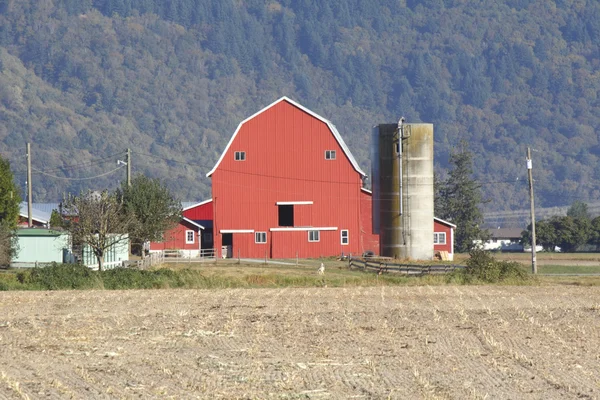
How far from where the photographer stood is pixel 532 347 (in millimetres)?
26875

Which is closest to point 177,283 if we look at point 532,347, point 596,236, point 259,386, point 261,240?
point 532,347

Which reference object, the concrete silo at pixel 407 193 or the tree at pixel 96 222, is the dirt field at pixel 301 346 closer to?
the tree at pixel 96 222

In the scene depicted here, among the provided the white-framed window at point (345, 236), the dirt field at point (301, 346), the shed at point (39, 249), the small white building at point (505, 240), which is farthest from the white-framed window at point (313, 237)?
the small white building at point (505, 240)

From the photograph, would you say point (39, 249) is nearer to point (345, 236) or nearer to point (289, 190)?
point (289, 190)

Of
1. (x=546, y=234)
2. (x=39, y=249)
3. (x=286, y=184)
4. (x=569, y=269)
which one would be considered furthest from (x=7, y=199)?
(x=546, y=234)

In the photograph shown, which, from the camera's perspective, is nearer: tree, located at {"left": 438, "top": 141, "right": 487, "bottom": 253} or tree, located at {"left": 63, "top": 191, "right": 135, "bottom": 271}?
tree, located at {"left": 63, "top": 191, "right": 135, "bottom": 271}

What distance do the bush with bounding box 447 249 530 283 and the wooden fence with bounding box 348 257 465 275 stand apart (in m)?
4.03

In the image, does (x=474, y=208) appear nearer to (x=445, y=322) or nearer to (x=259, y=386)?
(x=445, y=322)

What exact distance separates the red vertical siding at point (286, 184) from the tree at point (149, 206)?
37.0ft

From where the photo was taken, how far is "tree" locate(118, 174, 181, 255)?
6378 centimetres

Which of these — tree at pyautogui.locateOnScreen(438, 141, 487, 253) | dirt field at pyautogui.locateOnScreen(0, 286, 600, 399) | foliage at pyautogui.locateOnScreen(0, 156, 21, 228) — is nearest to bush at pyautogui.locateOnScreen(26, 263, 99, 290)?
dirt field at pyautogui.locateOnScreen(0, 286, 600, 399)

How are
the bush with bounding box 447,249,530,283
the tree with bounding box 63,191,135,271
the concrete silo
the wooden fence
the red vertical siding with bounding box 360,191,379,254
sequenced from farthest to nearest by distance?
the red vertical siding with bounding box 360,191,379,254
the concrete silo
the wooden fence
the tree with bounding box 63,191,135,271
the bush with bounding box 447,249,530,283

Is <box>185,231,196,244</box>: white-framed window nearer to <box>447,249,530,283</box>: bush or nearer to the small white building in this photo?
<box>447,249,530,283</box>: bush

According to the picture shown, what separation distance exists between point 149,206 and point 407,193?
14.8 m
